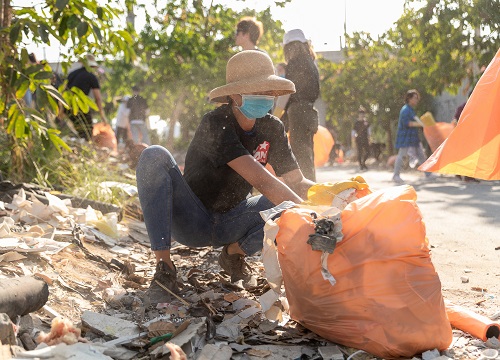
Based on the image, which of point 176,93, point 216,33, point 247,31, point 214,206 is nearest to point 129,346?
point 214,206

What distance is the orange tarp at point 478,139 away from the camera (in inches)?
155

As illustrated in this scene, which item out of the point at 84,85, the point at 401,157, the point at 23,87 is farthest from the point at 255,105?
the point at 401,157

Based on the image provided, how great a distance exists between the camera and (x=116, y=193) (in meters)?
6.08

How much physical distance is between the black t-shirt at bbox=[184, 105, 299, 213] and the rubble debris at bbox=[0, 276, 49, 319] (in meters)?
1.09

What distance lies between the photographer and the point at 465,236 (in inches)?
225

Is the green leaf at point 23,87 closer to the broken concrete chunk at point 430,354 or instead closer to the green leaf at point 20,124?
the green leaf at point 20,124

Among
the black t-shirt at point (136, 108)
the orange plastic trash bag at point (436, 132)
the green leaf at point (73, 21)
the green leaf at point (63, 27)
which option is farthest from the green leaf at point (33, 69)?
the orange plastic trash bag at point (436, 132)

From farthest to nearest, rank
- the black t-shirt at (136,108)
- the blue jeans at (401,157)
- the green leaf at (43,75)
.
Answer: the black t-shirt at (136,108) → the blue jeans at (401,157) → the green leaf at (43,75)

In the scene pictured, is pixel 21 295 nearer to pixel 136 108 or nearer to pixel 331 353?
pixel 331 353

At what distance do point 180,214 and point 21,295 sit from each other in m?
1.15

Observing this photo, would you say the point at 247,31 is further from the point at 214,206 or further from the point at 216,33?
the point at 216,33

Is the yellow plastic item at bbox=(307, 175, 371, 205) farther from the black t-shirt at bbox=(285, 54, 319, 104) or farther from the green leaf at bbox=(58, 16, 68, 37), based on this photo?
the black t-shirt at bbox=(285, 54, 319, 104)

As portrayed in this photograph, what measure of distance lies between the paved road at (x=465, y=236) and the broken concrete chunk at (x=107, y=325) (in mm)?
Answer: 1732

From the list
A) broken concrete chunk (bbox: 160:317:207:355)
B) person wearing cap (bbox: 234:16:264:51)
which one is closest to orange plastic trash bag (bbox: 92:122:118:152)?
person wearing cap (bbox: 234:16:264:51)
